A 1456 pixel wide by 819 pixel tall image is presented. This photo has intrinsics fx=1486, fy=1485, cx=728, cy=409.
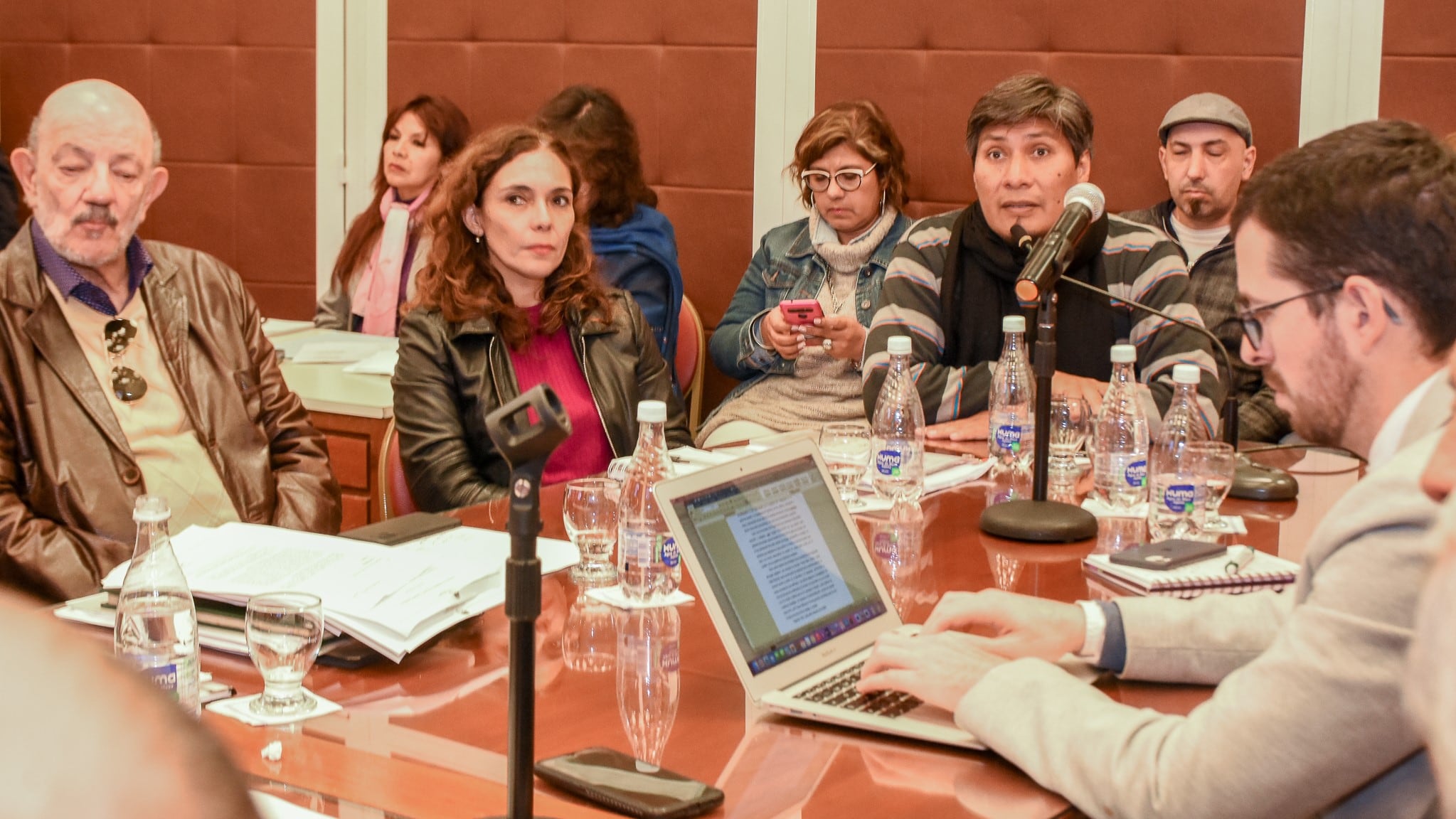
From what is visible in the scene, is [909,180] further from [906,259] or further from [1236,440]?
[1236,440]

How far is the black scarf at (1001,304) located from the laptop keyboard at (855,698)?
1818 mm

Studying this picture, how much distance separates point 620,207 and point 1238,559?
2.77 metres

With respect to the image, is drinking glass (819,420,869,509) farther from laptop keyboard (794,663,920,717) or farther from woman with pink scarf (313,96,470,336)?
woman with pink scarf (313,96,470,336)

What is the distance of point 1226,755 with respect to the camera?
3.93 feet

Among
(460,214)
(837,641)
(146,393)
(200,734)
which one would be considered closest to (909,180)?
(460,214)

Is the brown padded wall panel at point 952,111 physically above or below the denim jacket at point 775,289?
above

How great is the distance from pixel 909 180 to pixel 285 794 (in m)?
3.52

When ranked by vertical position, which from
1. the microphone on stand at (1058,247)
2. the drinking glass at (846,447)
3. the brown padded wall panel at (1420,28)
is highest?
the brown padded wall panel at (1420,28)

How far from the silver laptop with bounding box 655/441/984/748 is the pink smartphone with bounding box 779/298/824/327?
Result: 213 centimetres

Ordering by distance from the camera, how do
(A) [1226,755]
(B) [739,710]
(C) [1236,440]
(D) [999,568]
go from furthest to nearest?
(C) [1236,440]
(D) [999,568]
(B) [739,710]
(A) [1226,755]

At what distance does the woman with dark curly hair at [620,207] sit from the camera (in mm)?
4246

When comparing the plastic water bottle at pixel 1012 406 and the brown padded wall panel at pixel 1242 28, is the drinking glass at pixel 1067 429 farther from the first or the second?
the brown padded wall panel at pixel 1242 28

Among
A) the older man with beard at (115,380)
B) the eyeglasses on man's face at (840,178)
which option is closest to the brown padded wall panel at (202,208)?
the eyeglasses on man's face at (840,178)

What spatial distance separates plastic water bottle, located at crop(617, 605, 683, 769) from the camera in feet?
4.71
